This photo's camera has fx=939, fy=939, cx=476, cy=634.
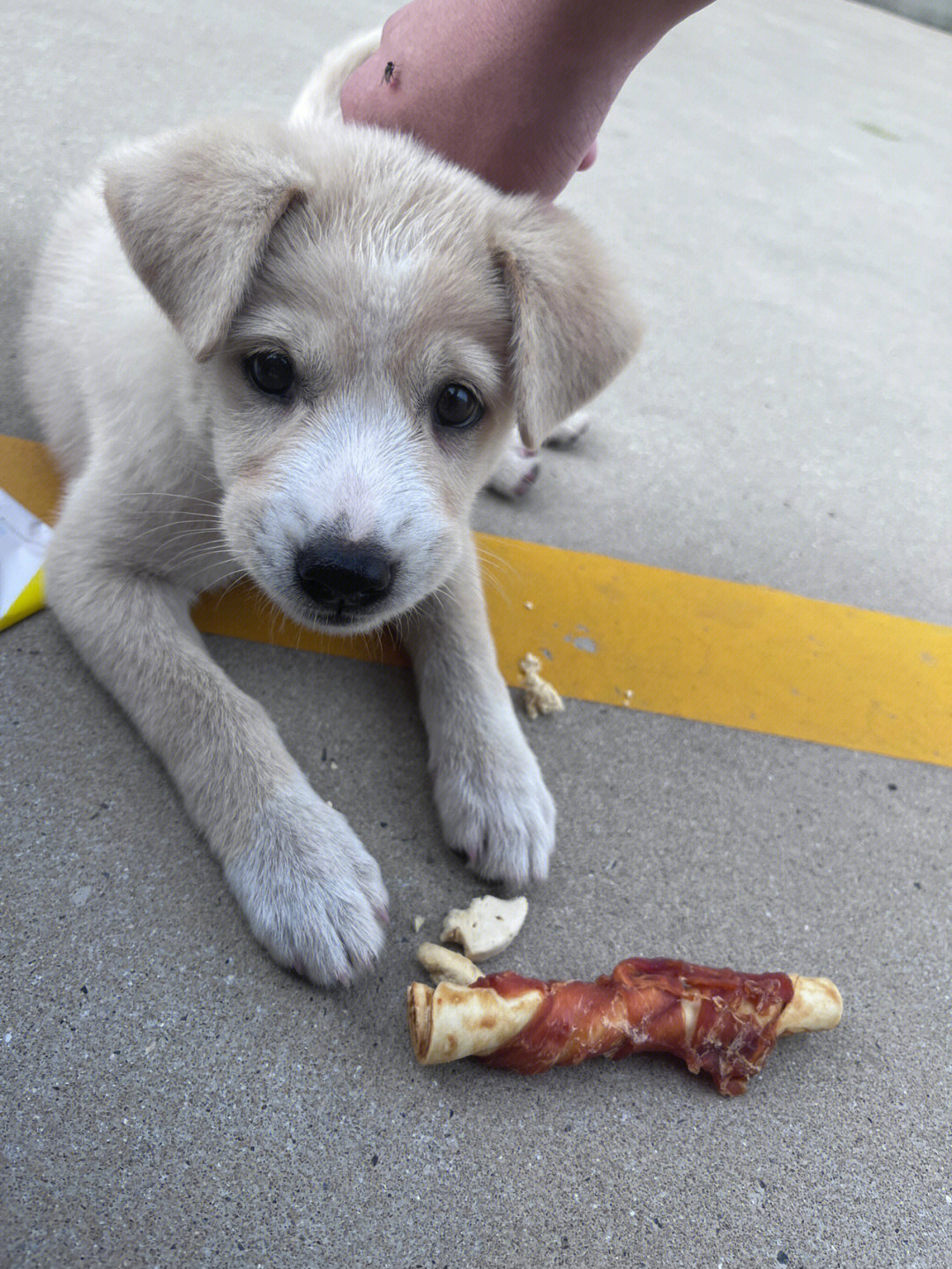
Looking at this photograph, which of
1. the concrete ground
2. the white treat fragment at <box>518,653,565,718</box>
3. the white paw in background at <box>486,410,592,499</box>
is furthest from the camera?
the white paw in background at <box>486,410,592,499</box>

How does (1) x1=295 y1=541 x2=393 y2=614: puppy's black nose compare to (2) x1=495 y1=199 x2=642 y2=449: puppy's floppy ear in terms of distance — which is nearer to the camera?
(1) x1=295 y1=541 x2=393 y2=614: puppy's black nose

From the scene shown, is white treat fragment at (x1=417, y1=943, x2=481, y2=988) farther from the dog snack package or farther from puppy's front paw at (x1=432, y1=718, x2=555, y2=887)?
the dog snack package

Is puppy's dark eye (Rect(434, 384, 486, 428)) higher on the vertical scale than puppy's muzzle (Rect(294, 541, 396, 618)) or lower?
higher

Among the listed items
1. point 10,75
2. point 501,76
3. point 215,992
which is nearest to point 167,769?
point 215,992

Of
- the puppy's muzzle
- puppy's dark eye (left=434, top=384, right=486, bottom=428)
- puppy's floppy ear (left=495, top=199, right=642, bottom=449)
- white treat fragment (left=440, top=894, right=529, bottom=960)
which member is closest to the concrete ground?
white treat fragment (left=440, top=894, right=529, bottom=960)

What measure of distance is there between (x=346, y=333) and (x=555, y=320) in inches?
15.2

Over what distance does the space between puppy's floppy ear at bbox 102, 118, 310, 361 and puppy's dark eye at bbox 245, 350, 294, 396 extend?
0.32 ft

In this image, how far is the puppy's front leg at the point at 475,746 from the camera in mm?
1785

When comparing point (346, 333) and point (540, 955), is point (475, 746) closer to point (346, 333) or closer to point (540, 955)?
point (540, 955)

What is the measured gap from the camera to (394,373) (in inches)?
63.7

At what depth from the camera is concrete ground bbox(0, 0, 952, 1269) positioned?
4.43 feet

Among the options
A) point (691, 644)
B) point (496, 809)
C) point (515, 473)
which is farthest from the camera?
point (515, 473)

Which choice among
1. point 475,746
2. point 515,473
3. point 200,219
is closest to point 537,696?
point 475,746

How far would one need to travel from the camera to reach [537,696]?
2.18 metres
